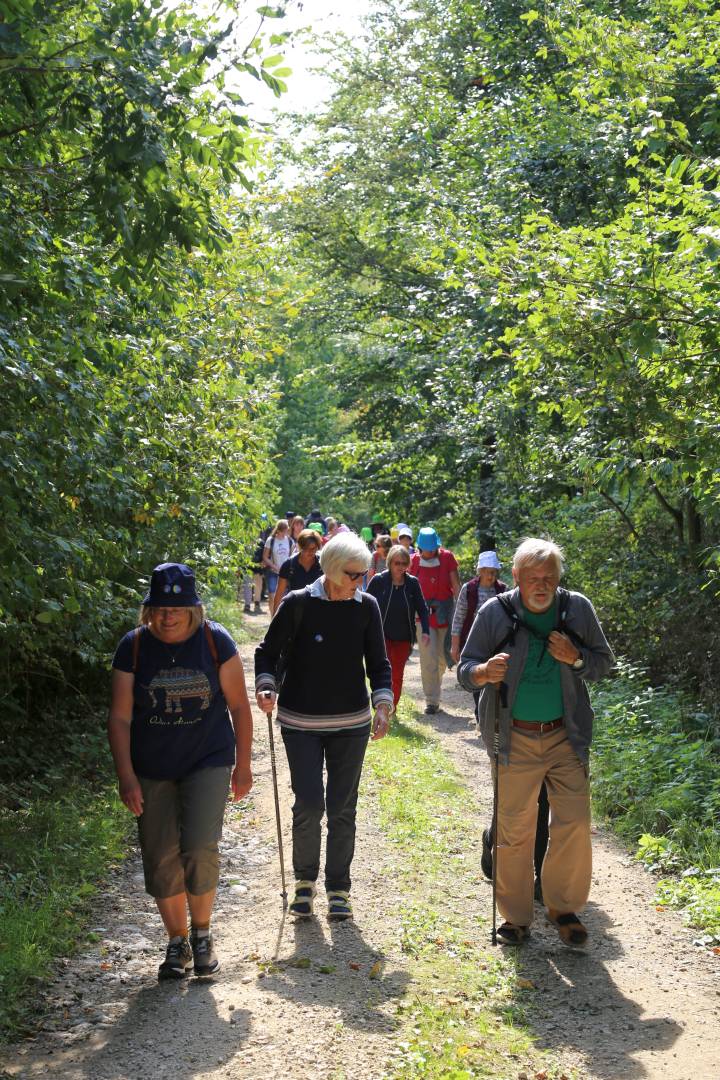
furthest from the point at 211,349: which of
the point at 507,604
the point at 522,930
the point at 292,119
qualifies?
the point at 292,119

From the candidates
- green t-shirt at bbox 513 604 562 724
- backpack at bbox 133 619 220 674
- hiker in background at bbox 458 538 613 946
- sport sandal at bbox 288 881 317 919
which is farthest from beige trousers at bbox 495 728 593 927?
backpack at bbox 133 619 220 674

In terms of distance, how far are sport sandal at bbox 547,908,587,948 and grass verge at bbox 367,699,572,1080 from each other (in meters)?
0.34

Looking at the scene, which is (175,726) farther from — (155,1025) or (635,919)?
(635,919)

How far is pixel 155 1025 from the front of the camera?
17.5 ft

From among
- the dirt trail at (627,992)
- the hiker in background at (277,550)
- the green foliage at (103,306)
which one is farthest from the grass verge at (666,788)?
the hiker in background at (277,550)

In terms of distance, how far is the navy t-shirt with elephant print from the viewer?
18.6 feet

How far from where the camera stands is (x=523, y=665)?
6320 mm

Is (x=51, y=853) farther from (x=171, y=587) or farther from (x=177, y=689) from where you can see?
(x=171, y=587)

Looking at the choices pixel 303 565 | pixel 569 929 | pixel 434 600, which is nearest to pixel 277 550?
pixel 434 600

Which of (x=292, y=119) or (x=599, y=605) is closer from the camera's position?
(x=599, y=605)

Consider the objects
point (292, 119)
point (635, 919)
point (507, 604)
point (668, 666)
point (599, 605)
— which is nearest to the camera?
point (507, 604)

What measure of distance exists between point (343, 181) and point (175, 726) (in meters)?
22.4

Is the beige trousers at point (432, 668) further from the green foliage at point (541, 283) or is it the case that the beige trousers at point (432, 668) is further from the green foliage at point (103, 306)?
the green foliage at point (103, 306)

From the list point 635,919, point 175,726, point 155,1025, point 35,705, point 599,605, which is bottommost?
point 599,605
